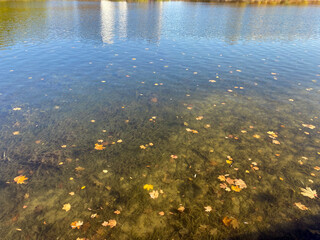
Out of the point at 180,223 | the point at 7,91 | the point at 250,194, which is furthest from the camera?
the point at 7,91

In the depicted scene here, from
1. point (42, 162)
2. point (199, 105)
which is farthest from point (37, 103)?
point (199, 105)

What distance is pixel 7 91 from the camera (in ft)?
34.2

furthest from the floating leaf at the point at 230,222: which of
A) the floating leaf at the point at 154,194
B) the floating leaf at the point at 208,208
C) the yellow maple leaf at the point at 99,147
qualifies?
the yellow maple leaf at the point at 99,147

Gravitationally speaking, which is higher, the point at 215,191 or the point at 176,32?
the point at 176,32

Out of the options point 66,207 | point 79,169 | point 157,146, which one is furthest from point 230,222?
point 79,169

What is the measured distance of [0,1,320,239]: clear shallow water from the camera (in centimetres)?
459

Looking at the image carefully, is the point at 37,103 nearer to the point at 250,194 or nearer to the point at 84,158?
the point at 84,158

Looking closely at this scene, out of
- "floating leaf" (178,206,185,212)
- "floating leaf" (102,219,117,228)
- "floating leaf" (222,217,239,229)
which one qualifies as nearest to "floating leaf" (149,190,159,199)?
"floating leaf" (178,206,185,212)

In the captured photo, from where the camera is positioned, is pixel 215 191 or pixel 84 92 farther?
pixel 84 92

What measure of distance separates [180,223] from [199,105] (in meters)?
6.16

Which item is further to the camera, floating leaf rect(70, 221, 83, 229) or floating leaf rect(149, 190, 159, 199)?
floating leaf rect(149, 190, 159, 199)

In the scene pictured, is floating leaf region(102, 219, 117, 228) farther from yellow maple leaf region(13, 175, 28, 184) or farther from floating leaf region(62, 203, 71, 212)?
yellow maple leaf region(13, 175, 28, 184)

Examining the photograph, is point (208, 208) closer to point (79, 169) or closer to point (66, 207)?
point (66, 207)

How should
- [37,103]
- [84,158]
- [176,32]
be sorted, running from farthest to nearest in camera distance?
[176,32]
[37,103]
[84,158]
